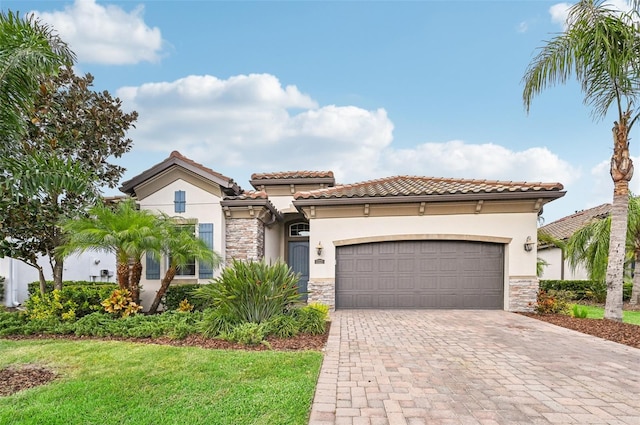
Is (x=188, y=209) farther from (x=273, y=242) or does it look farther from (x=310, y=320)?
(x=310, y=320)

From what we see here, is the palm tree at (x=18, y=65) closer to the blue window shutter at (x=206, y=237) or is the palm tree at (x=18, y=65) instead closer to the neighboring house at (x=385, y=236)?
the neighboring house at (x=385, y=236)

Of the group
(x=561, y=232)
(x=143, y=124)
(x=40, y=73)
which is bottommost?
(x=561, y=232)

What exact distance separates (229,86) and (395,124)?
750 centimetres

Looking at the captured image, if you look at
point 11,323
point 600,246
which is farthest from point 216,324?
point 600,246

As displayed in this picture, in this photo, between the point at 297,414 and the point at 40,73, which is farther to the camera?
the point at 40,73

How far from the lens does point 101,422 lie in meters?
3.35

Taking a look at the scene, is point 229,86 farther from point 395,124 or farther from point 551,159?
point 551,159

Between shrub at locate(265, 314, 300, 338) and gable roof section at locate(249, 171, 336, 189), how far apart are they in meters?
7.32

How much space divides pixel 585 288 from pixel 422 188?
10.8 metres

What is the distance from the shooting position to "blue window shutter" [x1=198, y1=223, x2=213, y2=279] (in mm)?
10617

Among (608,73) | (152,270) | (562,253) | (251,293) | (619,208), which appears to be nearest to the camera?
(251,293)

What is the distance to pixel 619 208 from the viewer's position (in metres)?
8.13

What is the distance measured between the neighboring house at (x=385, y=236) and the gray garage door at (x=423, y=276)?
3cm

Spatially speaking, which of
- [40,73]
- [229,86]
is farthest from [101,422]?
[229,86]
